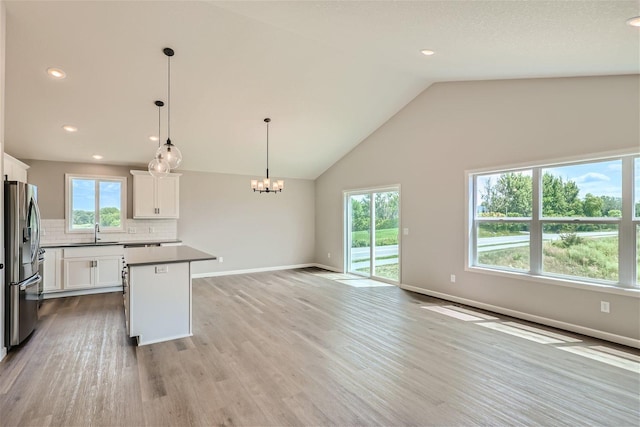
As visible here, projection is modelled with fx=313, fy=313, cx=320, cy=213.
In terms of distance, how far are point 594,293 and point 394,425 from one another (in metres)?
3.02

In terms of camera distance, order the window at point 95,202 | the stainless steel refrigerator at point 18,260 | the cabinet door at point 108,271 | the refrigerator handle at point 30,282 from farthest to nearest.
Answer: the window at point 95,202
the cabinet door at point 108,271
the refrigerator handle at point 30,282
the stainless steel refrigerator at point 18,260

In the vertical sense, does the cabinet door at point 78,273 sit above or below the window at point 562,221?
below

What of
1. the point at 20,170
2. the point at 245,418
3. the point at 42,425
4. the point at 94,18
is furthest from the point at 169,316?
the point at 20,170

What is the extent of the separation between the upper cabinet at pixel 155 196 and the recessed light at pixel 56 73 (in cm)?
248

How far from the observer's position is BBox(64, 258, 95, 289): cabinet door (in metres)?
5.34

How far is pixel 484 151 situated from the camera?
457cm

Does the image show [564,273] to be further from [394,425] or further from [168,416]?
[168,416]

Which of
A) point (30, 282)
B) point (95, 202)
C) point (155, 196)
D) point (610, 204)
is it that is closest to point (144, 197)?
point (155, 196)

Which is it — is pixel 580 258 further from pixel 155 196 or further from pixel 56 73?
pixel 155 196

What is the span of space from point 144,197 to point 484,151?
20.0ft

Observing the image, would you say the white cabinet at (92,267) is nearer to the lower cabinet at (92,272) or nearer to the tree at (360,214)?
the lower cabinet at (92,272)

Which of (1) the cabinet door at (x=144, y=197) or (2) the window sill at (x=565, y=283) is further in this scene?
(1) the cabinet door at (x=144, y=197)

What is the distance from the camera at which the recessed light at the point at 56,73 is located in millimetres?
3686

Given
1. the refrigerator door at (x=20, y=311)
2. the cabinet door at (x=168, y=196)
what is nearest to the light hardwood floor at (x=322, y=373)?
the refrigerator door at (x=20, y=311)
